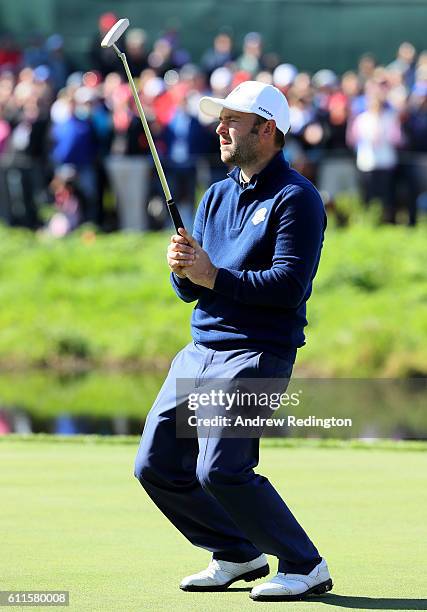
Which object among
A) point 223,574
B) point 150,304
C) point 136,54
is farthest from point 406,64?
point 223,574

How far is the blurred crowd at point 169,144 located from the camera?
19.3m

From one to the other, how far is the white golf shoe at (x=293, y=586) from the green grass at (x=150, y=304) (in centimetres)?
1076

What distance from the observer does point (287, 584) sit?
18.1ft

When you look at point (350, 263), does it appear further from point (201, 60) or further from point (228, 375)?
point (228, 375)

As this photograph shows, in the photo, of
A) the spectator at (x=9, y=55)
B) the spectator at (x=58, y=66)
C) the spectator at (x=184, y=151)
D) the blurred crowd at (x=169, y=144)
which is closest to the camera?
the blurred crowd at (x=169, y=144)

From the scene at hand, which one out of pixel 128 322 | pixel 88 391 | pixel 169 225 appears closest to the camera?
pixel 88 391

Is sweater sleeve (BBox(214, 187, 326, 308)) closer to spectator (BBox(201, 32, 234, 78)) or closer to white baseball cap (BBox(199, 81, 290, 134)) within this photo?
white baseball cap (BBox(199, 81, 290, 134))

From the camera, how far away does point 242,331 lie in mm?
5637

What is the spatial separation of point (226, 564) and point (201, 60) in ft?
63.4

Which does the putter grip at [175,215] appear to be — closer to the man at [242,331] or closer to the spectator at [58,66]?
the man at [242,331]

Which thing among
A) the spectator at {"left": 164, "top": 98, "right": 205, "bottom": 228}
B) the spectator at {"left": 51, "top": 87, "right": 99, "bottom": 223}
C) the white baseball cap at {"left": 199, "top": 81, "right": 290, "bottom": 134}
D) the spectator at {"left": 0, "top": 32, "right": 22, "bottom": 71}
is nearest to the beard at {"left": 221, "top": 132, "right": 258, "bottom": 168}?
the white baseball cap at {"left": 199, "top": 81, "right": 290, "bottom": 134}

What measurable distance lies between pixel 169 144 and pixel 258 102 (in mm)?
14027

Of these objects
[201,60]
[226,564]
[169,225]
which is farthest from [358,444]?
[201,60]

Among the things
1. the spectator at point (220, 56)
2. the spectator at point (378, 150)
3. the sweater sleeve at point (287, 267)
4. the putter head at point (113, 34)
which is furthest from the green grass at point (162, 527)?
the spectator at point (220, 56)
